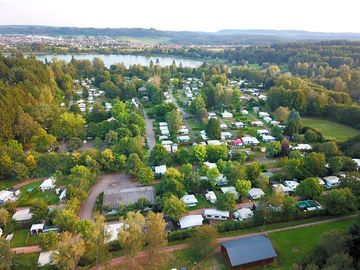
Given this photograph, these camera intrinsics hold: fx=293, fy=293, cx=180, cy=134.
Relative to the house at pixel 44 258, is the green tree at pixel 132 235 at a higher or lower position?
higher

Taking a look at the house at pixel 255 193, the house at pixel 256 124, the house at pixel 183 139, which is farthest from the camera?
the house at pixel 256 124

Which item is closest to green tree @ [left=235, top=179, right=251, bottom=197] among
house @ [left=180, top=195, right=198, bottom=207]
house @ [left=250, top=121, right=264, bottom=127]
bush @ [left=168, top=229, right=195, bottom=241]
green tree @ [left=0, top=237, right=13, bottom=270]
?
Answer: house @ [left=180, top=195, right=198, bottom=207]

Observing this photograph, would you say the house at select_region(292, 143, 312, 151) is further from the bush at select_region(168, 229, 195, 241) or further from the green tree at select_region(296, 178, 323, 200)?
the bush at select_region(168, 229, 195, 241)

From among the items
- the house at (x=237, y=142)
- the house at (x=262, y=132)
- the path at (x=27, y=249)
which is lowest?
the path at (x=27, y=249)

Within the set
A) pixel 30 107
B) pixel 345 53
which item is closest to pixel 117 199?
pixel 30 107

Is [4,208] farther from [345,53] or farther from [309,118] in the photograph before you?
[345,53]

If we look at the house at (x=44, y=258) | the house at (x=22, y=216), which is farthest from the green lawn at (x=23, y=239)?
the house at (x=44, y=258)

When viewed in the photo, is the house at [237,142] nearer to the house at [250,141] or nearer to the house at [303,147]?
the house at [250,141]

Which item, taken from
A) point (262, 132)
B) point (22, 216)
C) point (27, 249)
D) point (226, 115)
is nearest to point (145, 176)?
point (22, 216)

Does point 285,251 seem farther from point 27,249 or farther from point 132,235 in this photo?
point 27,249
